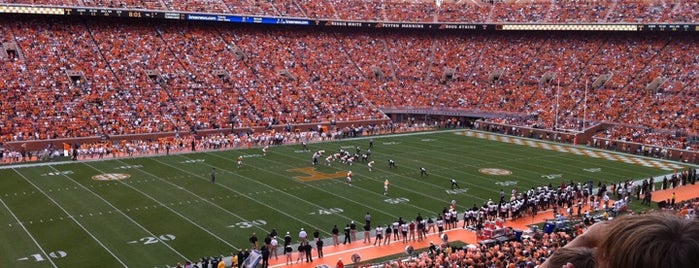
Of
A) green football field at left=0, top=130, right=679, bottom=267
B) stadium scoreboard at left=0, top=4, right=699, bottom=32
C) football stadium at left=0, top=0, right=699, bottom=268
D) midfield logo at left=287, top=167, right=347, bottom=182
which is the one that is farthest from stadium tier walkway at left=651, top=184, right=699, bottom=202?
stadium scoreboard at left=0, top=4, right=699, bottom=32

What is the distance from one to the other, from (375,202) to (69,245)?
12730mm

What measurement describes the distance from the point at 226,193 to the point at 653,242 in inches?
1132

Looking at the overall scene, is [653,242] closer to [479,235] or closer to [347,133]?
[479,235]

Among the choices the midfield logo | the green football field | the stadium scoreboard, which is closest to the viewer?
the green football field

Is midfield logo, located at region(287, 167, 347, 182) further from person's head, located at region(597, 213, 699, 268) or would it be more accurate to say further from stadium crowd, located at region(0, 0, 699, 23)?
person's head, located at region(597, 213, 699, 268)

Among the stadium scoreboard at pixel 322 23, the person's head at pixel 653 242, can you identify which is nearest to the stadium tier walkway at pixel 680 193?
the stadium scoreboard at pixel 322 23

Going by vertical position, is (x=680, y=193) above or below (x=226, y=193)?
below

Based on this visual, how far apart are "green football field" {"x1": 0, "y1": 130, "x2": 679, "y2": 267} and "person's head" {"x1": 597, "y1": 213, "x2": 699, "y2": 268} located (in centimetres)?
1963

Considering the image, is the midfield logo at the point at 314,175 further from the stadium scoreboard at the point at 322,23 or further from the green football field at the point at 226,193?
the stadium scoreboard at the point at 322,23

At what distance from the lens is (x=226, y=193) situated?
96.8ft

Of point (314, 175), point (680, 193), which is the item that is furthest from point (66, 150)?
point (680, 193)

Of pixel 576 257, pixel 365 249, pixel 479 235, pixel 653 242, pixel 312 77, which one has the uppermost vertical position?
pixel 653 242

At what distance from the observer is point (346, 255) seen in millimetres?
21734

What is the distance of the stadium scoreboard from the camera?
50.3m
